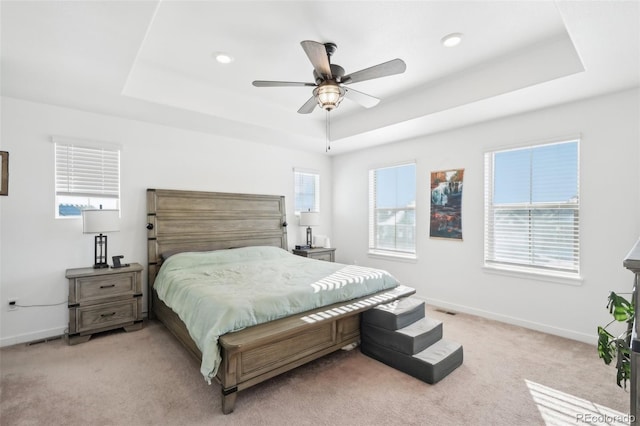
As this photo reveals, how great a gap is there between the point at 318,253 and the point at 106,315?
306 cm

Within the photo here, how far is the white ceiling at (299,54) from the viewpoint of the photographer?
212cm

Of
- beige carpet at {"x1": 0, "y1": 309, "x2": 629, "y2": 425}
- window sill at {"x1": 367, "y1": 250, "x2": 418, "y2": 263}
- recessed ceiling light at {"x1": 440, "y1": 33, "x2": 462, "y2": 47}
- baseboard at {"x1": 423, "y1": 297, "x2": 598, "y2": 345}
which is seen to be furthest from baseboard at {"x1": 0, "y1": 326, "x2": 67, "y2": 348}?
recessed ceiling light at {"x1": 440, "y1": 33, "x2": 462, "y2": 47}

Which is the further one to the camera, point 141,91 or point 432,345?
point 141,91

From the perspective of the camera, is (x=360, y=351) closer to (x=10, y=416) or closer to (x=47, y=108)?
(x=10, y=416)

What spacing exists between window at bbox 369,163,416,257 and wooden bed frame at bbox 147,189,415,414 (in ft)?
5.41

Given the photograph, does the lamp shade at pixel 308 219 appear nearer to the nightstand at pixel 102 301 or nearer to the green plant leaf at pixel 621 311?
the nightstand at pixel 102 301

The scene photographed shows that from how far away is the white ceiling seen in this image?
6.95 feet

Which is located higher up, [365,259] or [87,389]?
[365,259]

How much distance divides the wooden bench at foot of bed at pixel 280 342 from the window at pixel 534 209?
1.77m

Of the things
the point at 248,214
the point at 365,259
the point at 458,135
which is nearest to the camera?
the point at 458,135

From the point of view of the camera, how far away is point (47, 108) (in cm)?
341

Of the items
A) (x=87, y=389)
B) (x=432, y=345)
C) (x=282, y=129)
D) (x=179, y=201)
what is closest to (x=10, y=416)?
(x=87, y=389)

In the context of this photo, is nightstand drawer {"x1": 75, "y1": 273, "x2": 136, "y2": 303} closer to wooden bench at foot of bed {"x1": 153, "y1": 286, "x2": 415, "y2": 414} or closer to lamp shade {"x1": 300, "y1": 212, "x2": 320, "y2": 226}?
wooden bench at foot of bed {"x1": 153, "y1": 286, "x2": 415, "y2": 414}

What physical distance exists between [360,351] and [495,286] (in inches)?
83.9
